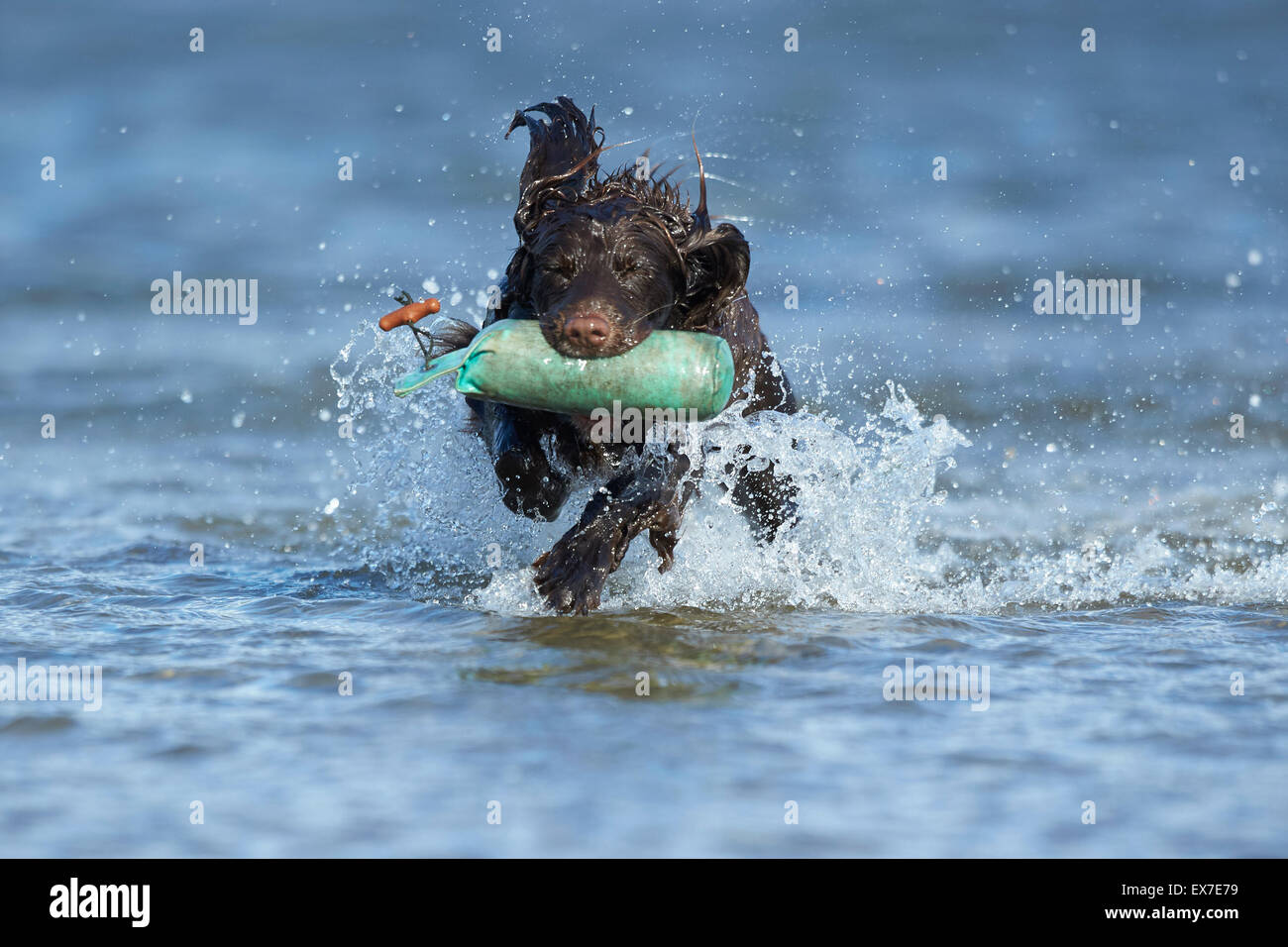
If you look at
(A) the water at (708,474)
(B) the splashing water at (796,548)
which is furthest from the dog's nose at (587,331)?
(A) the water at (708,474)

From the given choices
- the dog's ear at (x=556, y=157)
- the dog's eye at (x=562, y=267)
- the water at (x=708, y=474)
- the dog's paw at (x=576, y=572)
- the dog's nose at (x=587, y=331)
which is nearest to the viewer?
the water at (x=708, y=474)

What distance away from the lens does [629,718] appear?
3.40 metres

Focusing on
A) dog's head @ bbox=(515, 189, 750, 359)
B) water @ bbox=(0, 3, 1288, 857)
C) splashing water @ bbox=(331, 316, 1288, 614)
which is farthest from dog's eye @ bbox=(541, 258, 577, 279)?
water @ bbox=(0, 3, 1288, 857)

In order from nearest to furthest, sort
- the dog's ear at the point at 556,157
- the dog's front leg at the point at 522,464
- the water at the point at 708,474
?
1. the water at the point at 708,474
2. the dog's ear at the point at 556,157
3. the dog's front leg at the point at 522,464

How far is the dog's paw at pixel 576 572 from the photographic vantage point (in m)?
4.47

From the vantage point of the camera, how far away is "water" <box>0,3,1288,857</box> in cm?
300

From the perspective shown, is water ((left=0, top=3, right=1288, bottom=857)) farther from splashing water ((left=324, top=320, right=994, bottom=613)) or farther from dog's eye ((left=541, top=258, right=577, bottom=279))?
dog's eye ((left=541, top=258, right=577, bottom=279))

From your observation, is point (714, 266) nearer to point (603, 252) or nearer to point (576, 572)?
point (603, 252)

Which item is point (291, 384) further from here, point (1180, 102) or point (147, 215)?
point (1180, 102)

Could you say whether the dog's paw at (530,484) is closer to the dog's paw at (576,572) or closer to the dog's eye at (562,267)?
the dog's paw at (576,572)

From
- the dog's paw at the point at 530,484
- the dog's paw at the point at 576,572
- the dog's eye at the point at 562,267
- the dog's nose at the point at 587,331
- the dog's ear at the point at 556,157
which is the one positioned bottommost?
the dog's paw at the point at 576,572

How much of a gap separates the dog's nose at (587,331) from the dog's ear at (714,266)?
703 mm

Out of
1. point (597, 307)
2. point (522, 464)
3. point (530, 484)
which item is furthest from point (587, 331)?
point (530, 484)

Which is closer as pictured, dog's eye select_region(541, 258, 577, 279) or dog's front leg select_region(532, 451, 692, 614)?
dog's front leg select_region(532, 451, 692, 614)
